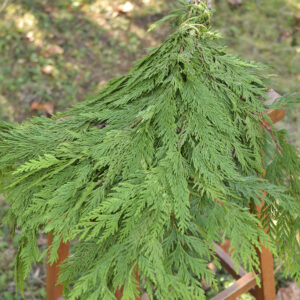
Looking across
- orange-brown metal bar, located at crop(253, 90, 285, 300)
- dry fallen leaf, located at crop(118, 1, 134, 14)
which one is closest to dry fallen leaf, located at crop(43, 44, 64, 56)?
dry fallen leaf, located at crop(118, 1, 134, 14)

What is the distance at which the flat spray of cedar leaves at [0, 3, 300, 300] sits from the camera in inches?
34.9

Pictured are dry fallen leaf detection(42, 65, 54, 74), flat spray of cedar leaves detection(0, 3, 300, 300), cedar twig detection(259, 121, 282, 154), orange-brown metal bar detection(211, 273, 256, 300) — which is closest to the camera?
flat spray of cedar leaves detection(0, 3, 300, 300)

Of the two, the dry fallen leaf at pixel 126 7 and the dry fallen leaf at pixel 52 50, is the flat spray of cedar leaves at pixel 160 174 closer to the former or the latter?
the dry fallen leaf at pixel 52 50

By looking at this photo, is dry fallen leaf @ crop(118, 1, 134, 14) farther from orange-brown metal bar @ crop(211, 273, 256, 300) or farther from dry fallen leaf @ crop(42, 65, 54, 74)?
orange-brown metal bar @ crop(211, 273, 256, 300)

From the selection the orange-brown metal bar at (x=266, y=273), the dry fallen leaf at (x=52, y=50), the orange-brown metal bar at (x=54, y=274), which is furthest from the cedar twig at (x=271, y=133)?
the dry fallen leaf at (x=52, y=50)

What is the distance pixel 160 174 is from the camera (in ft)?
3.03

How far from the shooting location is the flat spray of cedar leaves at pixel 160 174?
2.91ft

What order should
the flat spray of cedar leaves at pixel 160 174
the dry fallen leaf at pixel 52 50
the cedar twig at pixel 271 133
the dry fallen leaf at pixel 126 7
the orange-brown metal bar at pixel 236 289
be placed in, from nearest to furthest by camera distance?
the flat spray of cedar leaves at pixel 160 174, the cedar twig at pixel 271 133, the orange-brown metal bar at pixel 236 289, the dry fallen leaf at pixel 52 50, the dry fallen leaf at pixel 126 7

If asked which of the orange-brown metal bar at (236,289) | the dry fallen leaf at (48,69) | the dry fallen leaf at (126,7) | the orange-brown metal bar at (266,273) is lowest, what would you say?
the dry fallen leaf at (48,69)

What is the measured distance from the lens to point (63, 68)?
3758 millimetres

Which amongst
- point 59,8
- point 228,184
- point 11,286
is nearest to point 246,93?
point 228,184

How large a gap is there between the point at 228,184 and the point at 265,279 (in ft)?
2.55

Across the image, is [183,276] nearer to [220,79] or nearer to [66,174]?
[66,174]

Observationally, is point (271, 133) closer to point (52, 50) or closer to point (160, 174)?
point (160, 174)
